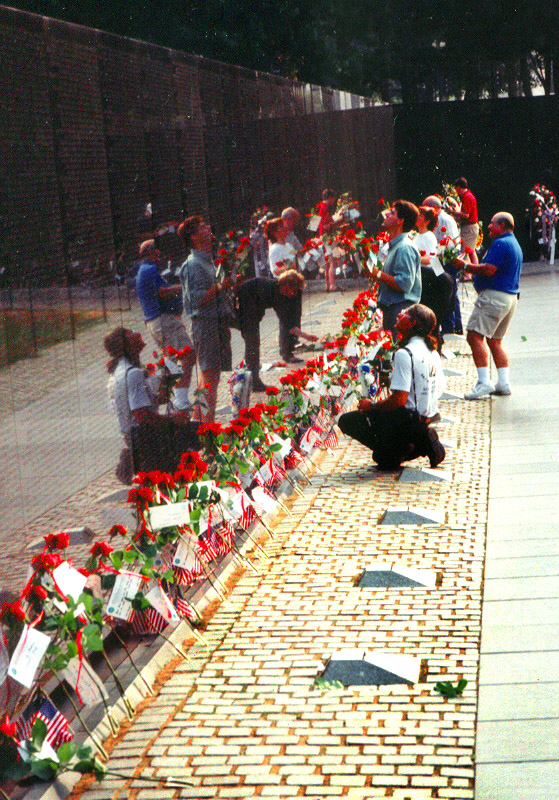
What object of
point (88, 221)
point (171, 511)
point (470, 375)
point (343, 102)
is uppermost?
point (343, 102)

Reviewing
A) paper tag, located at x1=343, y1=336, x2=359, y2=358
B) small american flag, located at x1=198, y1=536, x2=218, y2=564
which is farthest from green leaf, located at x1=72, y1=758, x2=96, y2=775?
paper tag, located at x1=343, y1=336, x2=359, y2=358

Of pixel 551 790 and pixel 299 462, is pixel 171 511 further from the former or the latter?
pixel 299 462

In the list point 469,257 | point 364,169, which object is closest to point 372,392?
point 469,257

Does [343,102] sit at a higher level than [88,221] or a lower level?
higher

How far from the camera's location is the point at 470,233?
1919cm

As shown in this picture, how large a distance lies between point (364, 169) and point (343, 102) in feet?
6.66

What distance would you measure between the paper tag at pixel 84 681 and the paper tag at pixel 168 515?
1.00 metres

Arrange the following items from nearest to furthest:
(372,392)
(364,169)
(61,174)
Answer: (61,174), (372,392), (364,169)

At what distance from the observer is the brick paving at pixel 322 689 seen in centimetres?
401

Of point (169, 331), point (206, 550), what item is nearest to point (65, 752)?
point (206, 550)

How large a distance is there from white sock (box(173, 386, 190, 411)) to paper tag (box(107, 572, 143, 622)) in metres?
2.19

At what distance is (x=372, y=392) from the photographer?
30.7 feet

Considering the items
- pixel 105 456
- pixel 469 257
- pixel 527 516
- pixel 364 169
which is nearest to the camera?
pixel 105 456

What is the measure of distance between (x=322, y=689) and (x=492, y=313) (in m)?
6.58
